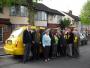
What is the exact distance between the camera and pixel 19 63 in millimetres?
14266

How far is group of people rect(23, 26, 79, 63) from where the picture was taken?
14.9 m

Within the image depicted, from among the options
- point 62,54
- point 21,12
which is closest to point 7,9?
point 21,12

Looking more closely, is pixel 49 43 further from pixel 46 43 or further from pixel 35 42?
pixel 35 42

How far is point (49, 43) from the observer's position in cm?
1565

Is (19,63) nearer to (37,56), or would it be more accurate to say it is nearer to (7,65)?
(7,65)

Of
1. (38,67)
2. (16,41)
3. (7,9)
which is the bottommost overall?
(38,67)

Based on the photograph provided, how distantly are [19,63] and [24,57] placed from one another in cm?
59

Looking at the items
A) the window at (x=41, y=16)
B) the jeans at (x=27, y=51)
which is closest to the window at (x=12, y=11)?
the window at (x=41, y=16)

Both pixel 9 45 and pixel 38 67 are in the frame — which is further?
pixel 9 45

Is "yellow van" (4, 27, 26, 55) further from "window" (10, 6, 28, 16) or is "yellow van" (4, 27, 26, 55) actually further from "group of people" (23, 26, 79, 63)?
"window" (10, 6, 28, 16)

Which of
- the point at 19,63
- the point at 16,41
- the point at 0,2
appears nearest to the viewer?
the point at 19,63

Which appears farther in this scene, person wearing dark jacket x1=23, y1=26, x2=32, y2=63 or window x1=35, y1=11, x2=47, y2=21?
window x1=35, y1=11, x2=47, y2=21

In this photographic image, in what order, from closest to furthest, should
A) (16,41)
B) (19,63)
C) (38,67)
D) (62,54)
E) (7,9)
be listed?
1. (38,67)
2. (19,63)
3. (16,41)
4. (62,54)
5. (7,9)

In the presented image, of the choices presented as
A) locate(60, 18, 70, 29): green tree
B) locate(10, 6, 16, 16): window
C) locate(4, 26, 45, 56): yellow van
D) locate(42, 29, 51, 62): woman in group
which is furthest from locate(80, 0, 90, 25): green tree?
locate(4, 26, 45, 56): yellow van
